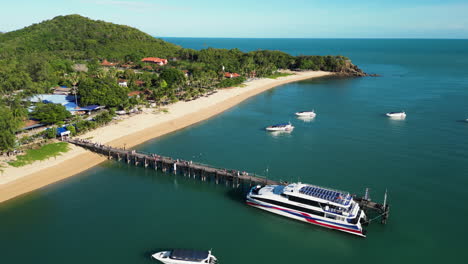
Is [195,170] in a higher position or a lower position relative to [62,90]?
lower

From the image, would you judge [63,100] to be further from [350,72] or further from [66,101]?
[350,72]

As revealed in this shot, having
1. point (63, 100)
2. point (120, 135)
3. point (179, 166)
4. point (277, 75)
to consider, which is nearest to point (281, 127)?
point (179, 166)

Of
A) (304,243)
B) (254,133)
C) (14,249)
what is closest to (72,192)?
(14,249)

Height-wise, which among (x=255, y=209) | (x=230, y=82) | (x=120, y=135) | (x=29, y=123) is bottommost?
(x=255, y=209)

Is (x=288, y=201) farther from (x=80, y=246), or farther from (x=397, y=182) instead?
(x=80, y=246)

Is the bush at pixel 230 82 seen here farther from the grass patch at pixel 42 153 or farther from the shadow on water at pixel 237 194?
the shadow on water at pixel 237 194

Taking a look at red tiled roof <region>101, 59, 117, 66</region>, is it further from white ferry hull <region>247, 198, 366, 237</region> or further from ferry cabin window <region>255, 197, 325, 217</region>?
ferry cabin window <region>255, 197, 325, 217</region>

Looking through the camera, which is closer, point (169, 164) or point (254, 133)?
point (169, 164)
